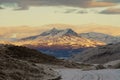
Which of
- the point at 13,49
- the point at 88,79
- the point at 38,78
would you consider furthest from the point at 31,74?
the point at 13,49

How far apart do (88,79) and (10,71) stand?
941cm

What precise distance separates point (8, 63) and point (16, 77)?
8.52 meters

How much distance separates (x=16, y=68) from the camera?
166ft

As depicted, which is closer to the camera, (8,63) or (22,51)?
(8,63)

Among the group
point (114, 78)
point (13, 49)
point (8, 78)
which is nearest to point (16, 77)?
point (8, 78)

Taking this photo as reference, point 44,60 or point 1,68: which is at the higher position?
point 1,68

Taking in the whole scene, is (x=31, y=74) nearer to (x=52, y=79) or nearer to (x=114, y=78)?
(x=52, y=79)

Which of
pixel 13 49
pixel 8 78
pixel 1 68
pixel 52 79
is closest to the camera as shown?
pixel 8 78

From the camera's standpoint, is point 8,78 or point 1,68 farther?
point 1,68

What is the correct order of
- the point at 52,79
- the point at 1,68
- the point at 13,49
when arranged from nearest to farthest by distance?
the point at 1,68 < the point at 52,79 < the point at 13,49

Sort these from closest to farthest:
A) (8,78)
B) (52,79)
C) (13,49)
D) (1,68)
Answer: (8,78)
(1,68)
(52,79)
(13,49)

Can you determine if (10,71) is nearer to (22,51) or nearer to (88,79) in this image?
(88,79)

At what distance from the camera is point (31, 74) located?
49.5 m

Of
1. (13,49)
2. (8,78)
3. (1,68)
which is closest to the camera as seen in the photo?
(8,78)
